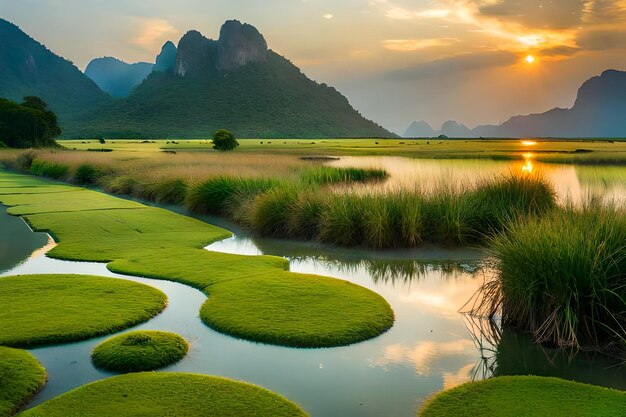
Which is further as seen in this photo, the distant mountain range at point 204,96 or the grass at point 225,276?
the distant mountain range at point 204,96

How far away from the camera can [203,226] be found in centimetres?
1578

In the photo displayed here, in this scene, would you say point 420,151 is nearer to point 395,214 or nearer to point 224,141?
point 224,141

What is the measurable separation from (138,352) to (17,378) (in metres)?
1.17

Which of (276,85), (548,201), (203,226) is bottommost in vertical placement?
(203,226)

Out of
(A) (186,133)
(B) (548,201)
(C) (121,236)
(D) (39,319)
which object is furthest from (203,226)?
(A) (186,133)

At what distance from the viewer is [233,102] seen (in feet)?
388

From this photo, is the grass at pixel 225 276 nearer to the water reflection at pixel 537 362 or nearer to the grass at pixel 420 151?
the water reflection at pixel 537 362

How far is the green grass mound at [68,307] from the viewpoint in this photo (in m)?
6.67

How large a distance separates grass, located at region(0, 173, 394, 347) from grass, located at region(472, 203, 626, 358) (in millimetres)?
1763

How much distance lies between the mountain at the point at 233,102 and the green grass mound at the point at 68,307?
101 metres

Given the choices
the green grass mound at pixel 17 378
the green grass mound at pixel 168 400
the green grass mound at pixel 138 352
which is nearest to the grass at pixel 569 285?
the green grass mound at pixel 168 400

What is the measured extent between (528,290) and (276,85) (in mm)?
123780

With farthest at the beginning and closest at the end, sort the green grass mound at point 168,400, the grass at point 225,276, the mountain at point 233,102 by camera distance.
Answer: the mountain at point 233,102
the grass at point 225,276
the green grass mound at point 168,400

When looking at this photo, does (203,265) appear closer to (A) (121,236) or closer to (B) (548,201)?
(A) (121,236)
